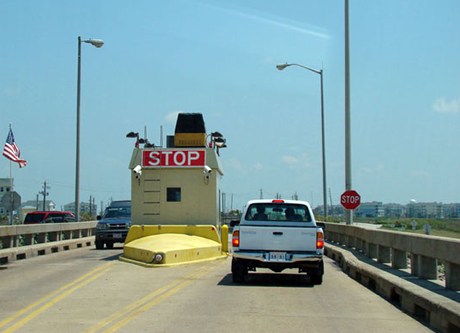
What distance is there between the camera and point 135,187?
73.3 ft

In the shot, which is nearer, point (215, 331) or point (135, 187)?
point (215, 331)

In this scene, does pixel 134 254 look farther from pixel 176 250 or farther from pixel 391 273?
pixel 391 273

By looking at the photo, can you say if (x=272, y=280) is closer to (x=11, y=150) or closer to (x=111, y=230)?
(x=111, y=230)

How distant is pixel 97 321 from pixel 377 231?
932 cm

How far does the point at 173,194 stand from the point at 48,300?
10.6m

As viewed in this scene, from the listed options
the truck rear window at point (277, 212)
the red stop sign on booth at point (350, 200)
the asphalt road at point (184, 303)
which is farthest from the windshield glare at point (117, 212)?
the truck rear window at point (277, 212)

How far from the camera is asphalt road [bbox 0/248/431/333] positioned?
9.41 metres

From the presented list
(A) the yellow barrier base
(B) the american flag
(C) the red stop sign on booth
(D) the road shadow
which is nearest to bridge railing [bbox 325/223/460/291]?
(C) the red stop sign on booth

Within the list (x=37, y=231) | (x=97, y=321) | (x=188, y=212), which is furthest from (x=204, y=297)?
(x=37, y=231)

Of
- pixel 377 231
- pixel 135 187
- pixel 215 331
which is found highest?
pixel 135 187

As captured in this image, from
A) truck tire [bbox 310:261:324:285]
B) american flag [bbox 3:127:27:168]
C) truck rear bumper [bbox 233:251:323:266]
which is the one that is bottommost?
truck tire [bbox 310:261:324:285]

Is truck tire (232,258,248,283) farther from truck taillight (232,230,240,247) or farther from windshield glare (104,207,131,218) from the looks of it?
windshield glare (104,207,131,218)

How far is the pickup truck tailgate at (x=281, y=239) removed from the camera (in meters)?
14.2

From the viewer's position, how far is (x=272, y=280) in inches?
607
